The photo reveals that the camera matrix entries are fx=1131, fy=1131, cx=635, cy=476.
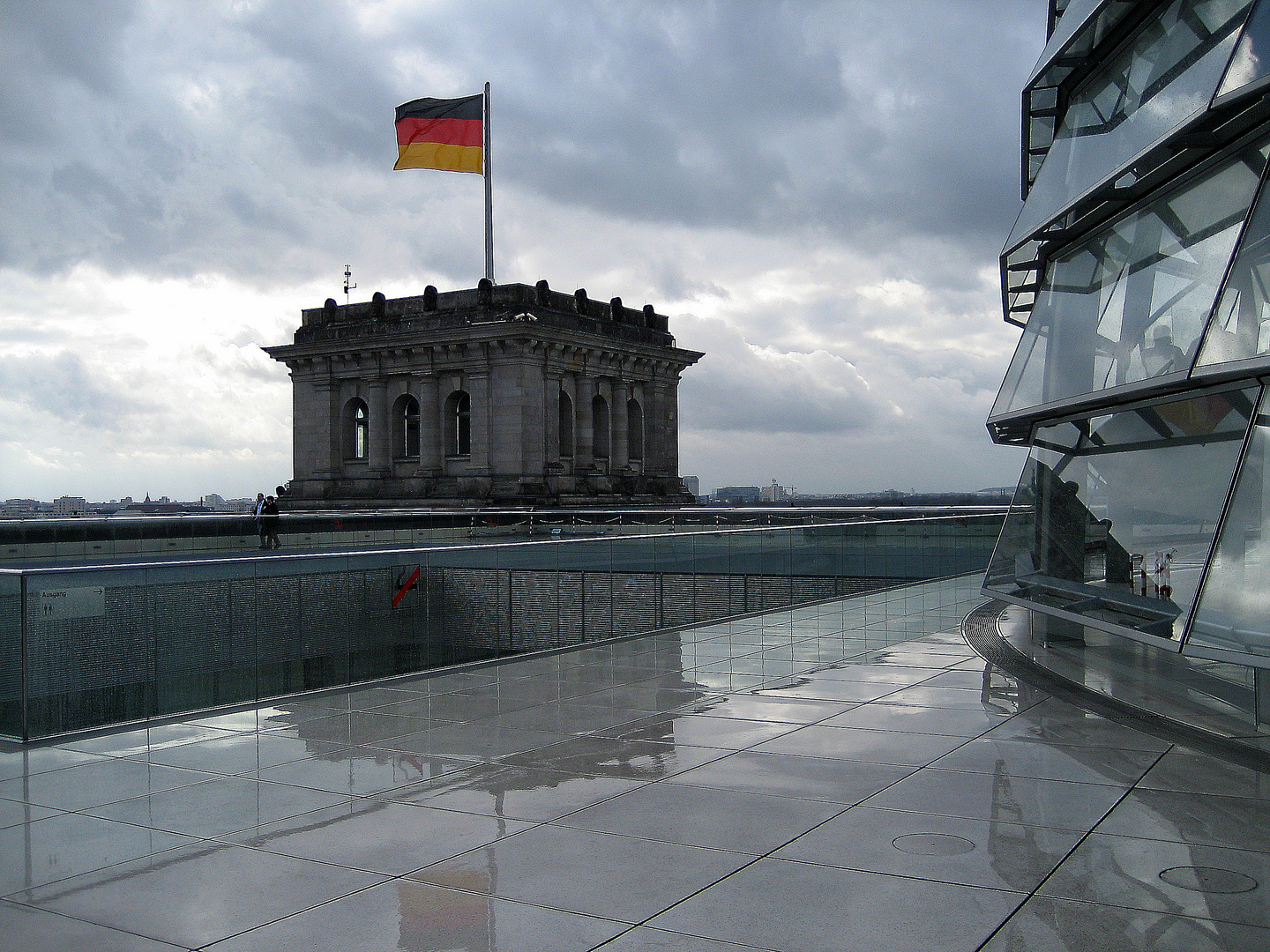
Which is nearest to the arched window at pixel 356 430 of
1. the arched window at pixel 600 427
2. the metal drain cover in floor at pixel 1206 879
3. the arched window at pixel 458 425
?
the arched window at pixel 458 425

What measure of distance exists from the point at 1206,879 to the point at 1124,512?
513 cm

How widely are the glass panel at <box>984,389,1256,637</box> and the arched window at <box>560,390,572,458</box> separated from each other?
A: 41.1 meters

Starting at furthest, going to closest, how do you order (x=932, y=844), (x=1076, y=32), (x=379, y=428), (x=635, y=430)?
(x=635, y=430) < (x=379, y=428) < (x=1076, y=32) < (x=932, y=844)

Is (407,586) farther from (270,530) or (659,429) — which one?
(659,429)

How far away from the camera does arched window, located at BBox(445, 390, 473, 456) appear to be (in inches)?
2117

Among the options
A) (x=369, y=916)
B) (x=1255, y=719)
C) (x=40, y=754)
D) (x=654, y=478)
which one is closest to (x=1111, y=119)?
(x=1255, y=719)

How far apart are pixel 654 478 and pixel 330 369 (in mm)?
17071

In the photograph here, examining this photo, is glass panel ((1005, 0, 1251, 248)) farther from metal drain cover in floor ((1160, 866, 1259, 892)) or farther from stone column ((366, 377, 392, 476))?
stone column ((366, 377, 392, 476))

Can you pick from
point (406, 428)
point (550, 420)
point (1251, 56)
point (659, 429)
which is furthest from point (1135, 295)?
point (406, 428)

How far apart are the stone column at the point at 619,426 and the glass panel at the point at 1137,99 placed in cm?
4304

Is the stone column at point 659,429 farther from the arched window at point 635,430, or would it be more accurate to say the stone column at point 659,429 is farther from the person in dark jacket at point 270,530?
the person in dark jacket at point 270,530

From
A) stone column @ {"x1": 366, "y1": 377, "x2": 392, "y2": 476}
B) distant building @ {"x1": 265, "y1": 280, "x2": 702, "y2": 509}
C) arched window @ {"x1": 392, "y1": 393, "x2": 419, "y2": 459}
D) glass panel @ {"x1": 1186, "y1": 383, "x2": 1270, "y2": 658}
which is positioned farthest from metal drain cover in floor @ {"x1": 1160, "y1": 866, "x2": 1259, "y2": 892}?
stone column @ {"x1": 366, "y1": 377, "x2": 392, "y2": 476}

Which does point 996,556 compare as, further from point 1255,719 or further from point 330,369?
point 330,369

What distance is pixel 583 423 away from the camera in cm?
5359
